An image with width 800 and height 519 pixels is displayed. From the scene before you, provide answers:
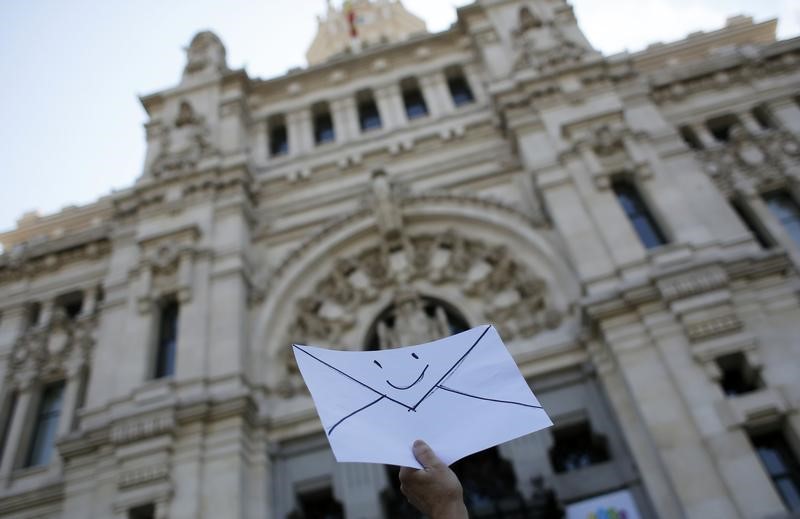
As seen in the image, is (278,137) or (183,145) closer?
(183,145)

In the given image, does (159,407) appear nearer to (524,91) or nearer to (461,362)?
(461,362)

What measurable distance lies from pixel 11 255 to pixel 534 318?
14640 mm

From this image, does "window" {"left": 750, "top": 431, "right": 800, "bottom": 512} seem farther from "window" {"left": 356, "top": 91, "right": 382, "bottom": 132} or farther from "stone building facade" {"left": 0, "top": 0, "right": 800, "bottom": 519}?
"window" {"left": 356, "top": 91, "right": 382, "bottom": 132}

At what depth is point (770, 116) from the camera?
1647cm

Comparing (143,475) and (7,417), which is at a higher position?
(7,417)

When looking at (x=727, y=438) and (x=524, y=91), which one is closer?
(x=727, y=438)

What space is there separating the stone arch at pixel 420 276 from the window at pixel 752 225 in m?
4.35

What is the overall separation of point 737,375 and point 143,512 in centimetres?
1071

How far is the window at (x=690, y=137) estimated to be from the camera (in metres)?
16.6

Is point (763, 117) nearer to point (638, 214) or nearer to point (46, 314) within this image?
point (638, 214)

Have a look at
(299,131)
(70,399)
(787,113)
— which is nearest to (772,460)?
(787,113)

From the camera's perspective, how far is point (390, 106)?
19750 mm

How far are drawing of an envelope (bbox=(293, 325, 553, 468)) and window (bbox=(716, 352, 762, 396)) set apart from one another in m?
7.92

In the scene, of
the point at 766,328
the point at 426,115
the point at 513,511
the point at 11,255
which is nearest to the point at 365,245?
the point at 426,115
